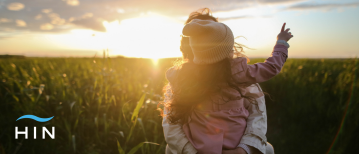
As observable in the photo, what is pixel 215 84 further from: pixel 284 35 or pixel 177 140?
pixel 284 35

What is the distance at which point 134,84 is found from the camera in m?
3.87

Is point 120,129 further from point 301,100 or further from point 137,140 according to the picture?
point 301,100

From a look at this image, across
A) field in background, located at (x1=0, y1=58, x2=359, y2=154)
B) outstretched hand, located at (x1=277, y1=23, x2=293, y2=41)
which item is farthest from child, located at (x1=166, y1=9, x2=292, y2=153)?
field in background, located at (x1=0, y1=58, x2=359, y2=154)

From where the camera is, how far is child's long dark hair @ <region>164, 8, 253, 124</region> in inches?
57.4

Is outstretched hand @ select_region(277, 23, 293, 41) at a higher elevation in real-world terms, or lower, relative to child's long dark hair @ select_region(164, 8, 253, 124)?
higher

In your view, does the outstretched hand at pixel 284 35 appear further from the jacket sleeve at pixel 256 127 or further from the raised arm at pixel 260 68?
the jacket sleeve at pixel 256 127

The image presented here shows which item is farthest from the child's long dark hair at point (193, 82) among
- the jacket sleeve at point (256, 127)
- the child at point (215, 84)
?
the jacket sleeve at point (256, 127)

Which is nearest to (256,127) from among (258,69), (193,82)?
(258,69)

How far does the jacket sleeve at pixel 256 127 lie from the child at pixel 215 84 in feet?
0.15

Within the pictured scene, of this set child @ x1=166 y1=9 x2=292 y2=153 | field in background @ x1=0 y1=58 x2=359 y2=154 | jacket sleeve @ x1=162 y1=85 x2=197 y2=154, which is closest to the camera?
child @ x1=166 y1=9 x2=292 y2=153

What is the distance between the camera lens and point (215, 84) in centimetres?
148

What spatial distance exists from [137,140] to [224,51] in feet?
6.11

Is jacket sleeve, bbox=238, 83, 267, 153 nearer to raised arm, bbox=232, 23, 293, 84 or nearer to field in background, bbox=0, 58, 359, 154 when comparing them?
raised arm, bbox=232, 23, 293, 84

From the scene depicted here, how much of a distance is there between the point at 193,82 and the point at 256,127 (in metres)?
0.57
